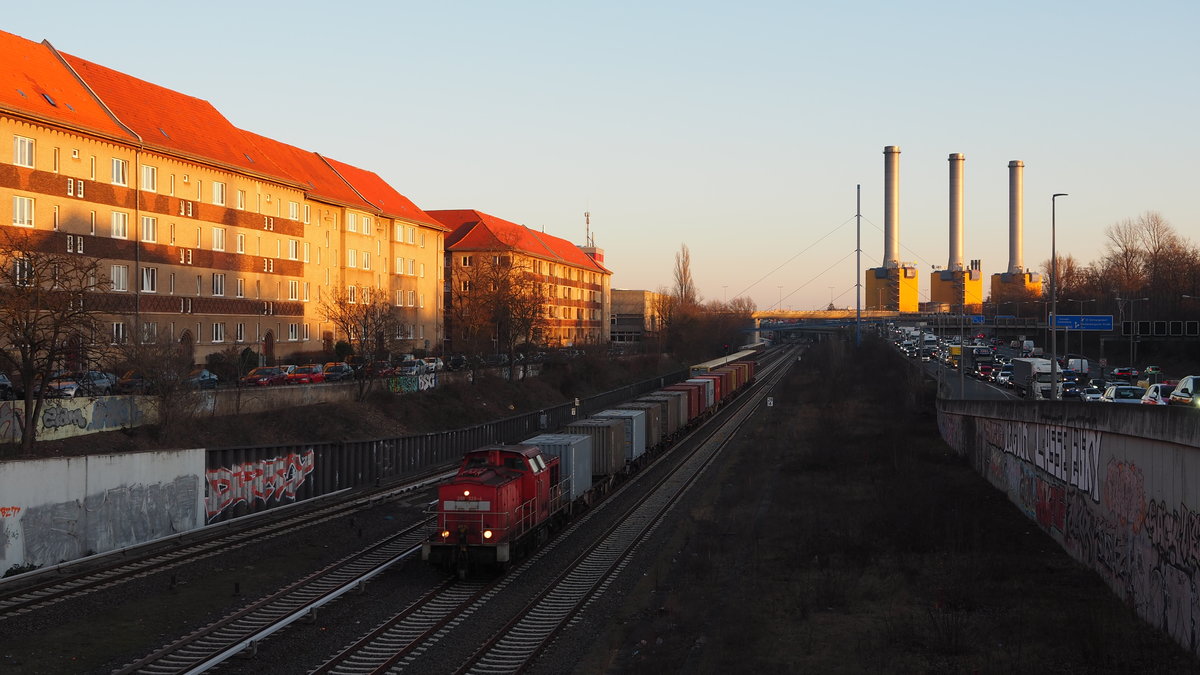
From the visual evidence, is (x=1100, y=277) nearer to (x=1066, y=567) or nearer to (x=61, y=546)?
(x=1066, y=567)

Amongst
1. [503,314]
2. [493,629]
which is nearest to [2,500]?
[493,629]

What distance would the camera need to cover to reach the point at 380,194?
3784 inches

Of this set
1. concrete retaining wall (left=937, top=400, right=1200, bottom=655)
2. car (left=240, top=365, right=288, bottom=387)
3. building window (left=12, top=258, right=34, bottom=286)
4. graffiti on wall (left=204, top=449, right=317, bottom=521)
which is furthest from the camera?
car (left=240, top=365, right=288, bottom=387)

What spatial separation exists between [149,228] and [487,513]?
147 ft

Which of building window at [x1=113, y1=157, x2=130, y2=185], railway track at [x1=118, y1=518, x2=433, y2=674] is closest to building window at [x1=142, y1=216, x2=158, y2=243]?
building window at [x1=113, y1=157, x2=130, y2=185]

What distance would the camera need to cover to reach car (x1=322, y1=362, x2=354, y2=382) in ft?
198

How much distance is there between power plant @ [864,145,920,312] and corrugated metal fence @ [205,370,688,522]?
143 m

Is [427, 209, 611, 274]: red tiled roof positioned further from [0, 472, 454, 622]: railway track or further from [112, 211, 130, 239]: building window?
[0, 472, 454, 622]: railway track

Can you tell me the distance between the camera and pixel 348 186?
9044 cm

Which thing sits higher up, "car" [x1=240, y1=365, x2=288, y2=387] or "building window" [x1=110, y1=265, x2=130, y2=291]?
"building window" [x1=110, y1=265, x2=130, y2=291]

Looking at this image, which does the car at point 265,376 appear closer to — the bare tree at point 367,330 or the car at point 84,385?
the bare tree at point 367,330

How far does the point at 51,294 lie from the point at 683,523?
2404 centimetres

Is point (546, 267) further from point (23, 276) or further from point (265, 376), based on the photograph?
point (23, 276)

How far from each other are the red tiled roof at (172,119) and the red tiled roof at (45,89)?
1.62 metres
